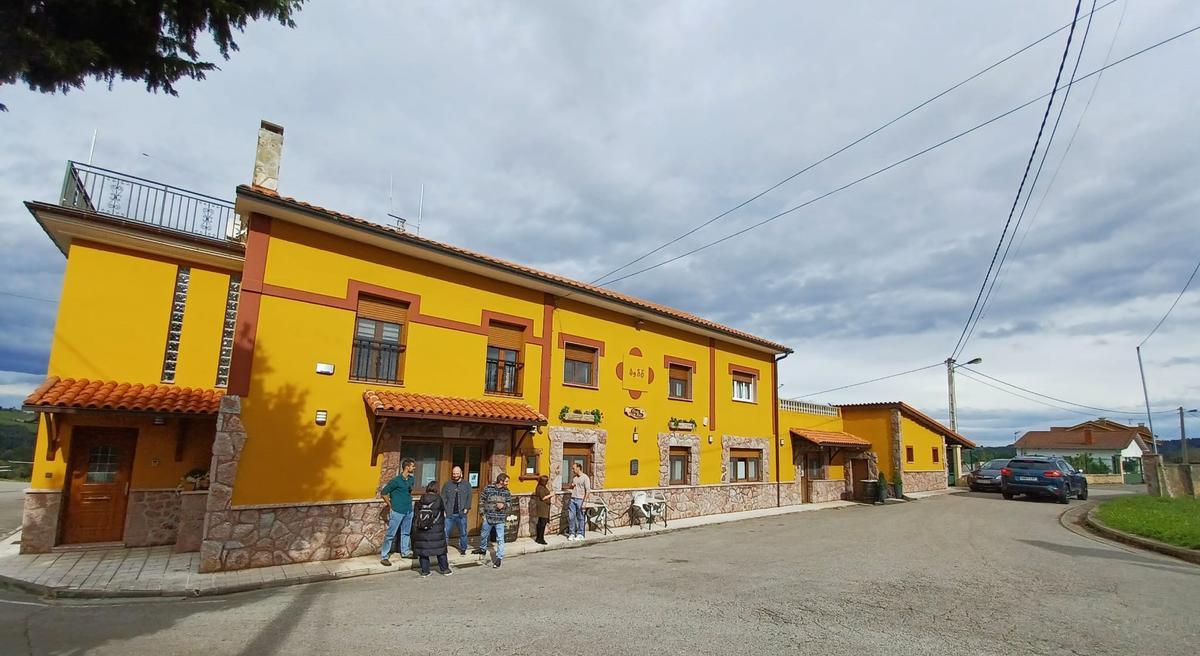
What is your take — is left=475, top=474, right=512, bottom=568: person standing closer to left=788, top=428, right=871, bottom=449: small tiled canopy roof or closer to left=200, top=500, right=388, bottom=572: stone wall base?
left=200, top=500, right=388, bottom=572: stone wall base

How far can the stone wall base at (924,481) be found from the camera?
2572cm

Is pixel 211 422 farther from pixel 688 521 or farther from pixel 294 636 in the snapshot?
pixel 688 521

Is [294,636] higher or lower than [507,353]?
lower

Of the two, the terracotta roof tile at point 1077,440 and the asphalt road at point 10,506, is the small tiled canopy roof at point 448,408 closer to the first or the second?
the asphalt road at point 10,506

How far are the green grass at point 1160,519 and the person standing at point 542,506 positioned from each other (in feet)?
38.4

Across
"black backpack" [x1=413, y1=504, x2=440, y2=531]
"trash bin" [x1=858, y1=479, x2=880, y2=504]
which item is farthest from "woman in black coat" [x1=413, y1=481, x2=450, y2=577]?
"trash bin" [x1=858, y1=479, x2=880, y2=504]

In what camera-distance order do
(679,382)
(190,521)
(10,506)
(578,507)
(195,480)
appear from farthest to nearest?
1. (679,382)
2. (10,506)
3. (578,507)
4. (195,480)
5. (190,521)

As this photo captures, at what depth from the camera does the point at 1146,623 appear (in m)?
6.11

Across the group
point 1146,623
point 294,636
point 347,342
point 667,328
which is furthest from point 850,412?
point 294,636

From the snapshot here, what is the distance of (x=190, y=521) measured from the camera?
10234mm

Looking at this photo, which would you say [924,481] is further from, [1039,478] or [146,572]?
[146,572]

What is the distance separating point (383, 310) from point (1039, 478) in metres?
23.7

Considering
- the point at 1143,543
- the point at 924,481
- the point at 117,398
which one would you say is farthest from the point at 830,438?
the point at 117,398

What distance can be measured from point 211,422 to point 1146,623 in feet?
47.0
